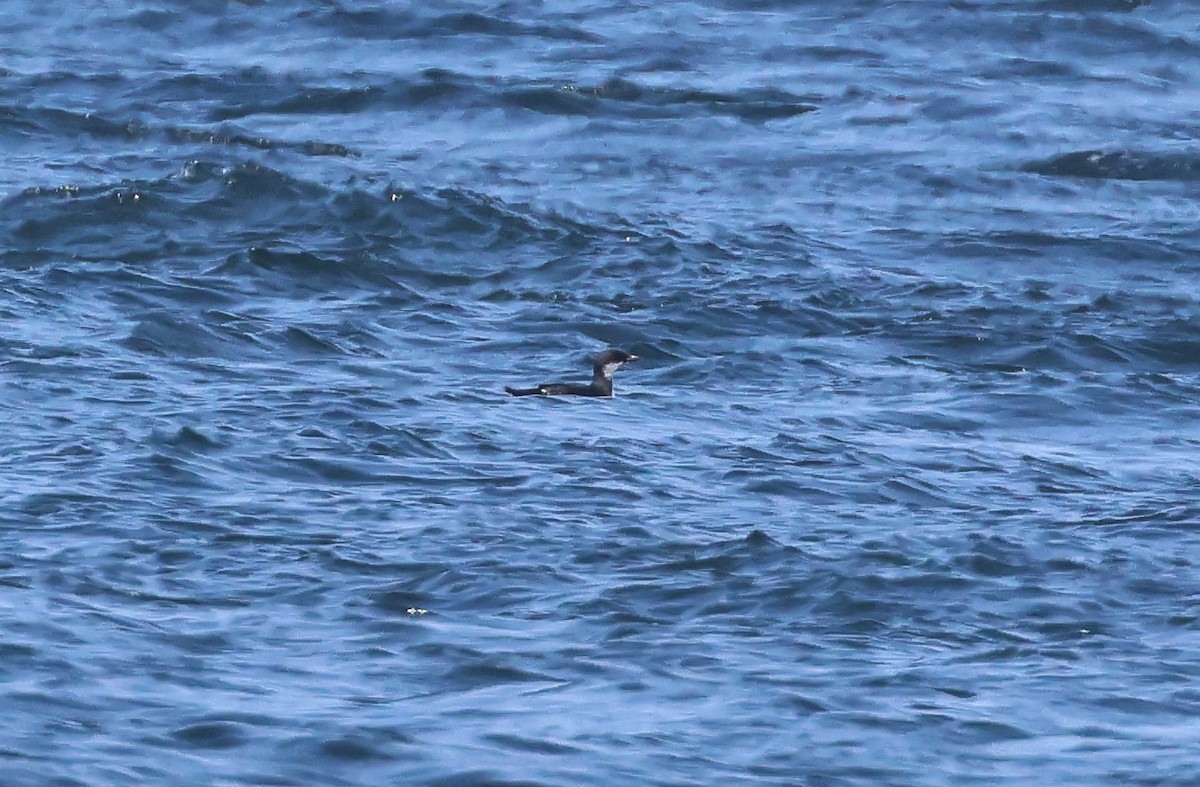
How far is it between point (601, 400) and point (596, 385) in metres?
0.11

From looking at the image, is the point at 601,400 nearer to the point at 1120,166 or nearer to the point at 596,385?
the point at 596,385

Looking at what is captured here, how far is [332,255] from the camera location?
51.9 feet

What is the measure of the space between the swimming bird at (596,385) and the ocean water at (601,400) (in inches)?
4.2

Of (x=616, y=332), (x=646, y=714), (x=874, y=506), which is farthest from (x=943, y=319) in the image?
(x=646, y=714)

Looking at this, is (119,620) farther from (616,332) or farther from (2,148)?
(2,148)

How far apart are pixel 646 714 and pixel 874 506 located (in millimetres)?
2986

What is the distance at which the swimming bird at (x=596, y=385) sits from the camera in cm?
1282

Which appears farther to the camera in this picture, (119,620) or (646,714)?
(119,620)

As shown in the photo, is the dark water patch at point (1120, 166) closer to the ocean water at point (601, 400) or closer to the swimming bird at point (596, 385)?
the ocean water at point (601, 400)

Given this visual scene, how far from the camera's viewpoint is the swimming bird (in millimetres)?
12820

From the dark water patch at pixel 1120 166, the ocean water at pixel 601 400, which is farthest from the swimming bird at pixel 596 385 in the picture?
the dark water patch at pixel 1120 166

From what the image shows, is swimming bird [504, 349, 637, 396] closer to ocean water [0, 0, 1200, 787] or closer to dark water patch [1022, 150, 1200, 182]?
ocean water [0, 0, 1200, 787]

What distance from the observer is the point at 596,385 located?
13.0 m

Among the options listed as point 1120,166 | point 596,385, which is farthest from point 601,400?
point 1120,166
